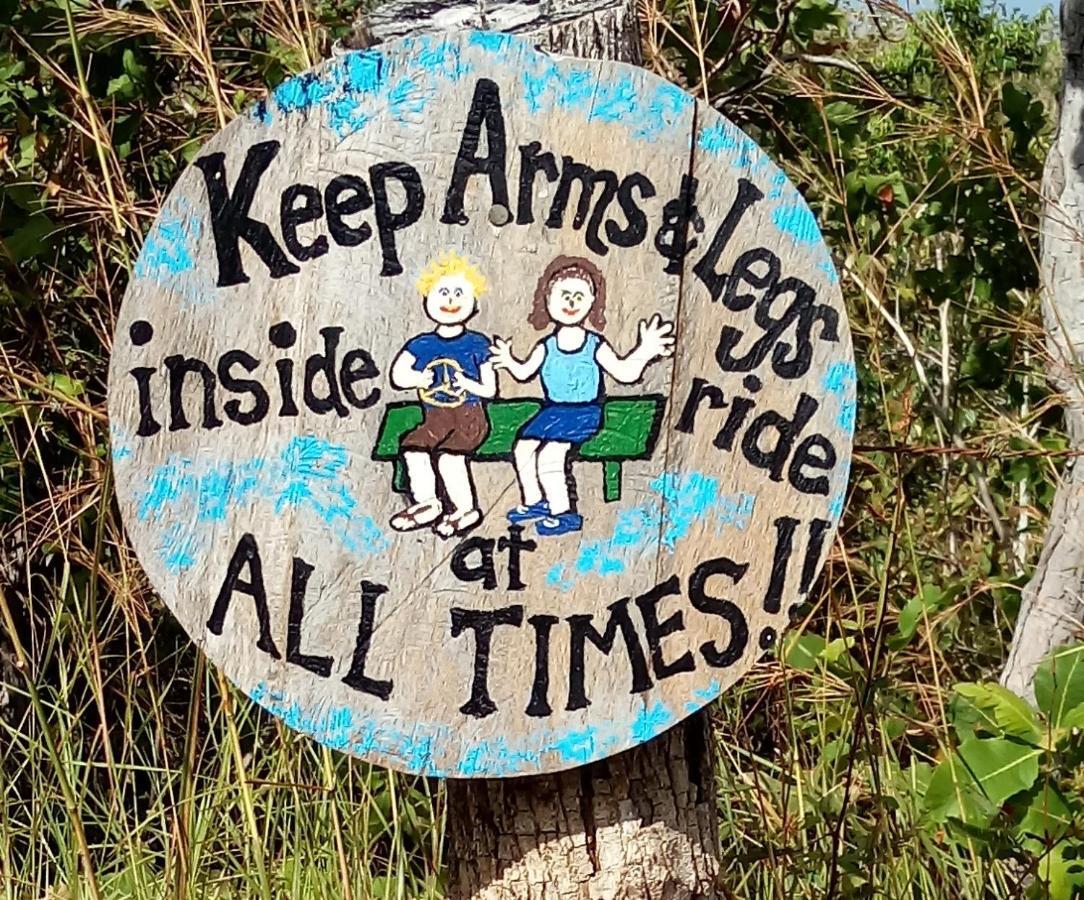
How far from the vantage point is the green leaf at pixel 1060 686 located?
1529mm

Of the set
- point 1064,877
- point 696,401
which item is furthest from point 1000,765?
point 696,401

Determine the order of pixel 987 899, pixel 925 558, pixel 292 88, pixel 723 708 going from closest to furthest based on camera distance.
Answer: pixel 292 88 → pixel 987 899 → pixel 723 708 → pixel 925 558

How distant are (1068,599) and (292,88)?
1.34 m

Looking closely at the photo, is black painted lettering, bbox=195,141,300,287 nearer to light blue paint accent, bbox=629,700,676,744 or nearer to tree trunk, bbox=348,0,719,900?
tree trunk, bbox=348,0,719,900

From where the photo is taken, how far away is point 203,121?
7.70 feet

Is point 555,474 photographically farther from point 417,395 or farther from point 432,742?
point 432,742

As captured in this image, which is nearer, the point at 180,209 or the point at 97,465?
the point at 180,209

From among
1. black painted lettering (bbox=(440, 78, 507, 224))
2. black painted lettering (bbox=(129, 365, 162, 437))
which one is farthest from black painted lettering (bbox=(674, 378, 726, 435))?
black painted lettering (bbox=(129, 365, 162, 437))

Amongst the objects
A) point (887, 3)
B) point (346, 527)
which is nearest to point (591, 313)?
point (346, 527)

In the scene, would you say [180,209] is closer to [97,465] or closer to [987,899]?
[97,465]

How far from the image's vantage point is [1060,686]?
1.56m

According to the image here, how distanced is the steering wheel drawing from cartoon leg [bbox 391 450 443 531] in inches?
1.8

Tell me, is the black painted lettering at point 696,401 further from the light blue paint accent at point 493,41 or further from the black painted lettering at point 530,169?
the light blue paint accent at point 493,41

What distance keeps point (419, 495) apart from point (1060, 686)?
2.64 ft
